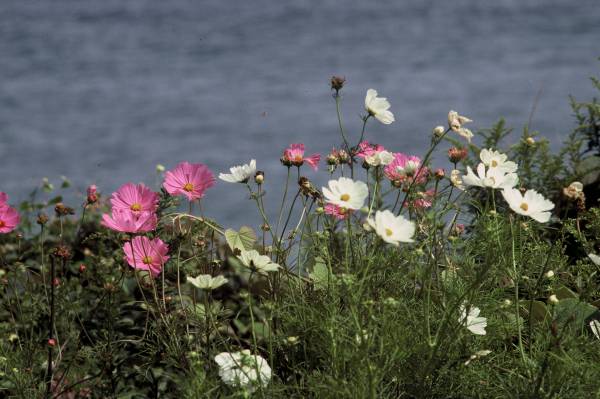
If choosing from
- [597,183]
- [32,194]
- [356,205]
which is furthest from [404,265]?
[32,194]

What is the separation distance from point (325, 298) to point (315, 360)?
0.44ft

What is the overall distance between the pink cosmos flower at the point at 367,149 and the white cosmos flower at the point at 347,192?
0.43 m

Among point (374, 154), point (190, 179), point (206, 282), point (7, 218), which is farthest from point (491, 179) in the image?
point (7, 218)

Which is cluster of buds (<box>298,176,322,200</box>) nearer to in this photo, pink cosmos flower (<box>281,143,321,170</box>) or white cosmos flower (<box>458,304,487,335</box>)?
pink cosmos flower (<box>281,143,321,170</box>)

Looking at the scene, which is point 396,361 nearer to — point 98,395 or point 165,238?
point 98,395

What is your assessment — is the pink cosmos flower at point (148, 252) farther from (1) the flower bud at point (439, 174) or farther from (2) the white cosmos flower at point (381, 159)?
(1) the flower bud at point (439, 174)

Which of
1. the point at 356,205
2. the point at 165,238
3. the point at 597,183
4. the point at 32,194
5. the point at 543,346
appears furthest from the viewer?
the point at 32,194

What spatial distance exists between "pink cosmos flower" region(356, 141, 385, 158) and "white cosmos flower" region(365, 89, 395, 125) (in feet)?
0.36

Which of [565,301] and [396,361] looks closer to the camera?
[396,361]

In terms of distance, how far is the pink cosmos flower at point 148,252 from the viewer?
1868 mm

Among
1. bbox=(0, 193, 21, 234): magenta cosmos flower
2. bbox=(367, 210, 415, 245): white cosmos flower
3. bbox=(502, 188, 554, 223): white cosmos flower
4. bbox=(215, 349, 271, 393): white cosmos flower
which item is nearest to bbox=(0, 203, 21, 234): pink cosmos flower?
bbox=(0, 193, 21, 234): magenta cosmos flower

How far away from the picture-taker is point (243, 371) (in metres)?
1.43

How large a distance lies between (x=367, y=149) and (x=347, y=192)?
1.69ft

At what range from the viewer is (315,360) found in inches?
72.5
